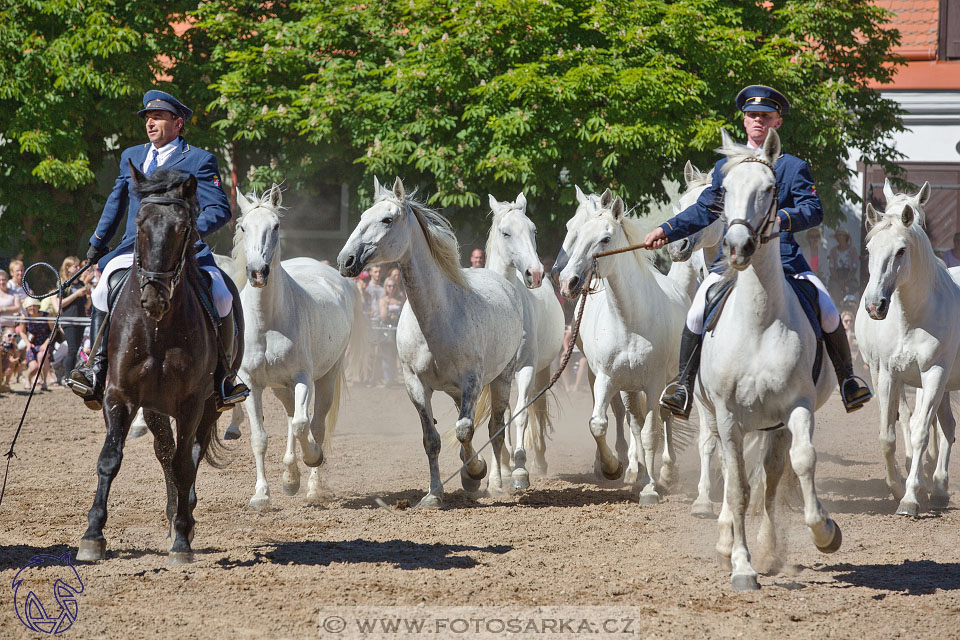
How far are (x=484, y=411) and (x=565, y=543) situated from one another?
2657mm

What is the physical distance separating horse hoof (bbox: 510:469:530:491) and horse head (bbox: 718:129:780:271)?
395 cm

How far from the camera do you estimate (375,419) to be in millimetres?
13711

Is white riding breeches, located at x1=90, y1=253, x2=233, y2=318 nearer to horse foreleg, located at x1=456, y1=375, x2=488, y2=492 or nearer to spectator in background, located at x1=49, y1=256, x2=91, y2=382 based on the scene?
horse foreleg, located at x1=456, y1=375, x2=488, y2=492

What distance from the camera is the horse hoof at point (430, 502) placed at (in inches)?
305

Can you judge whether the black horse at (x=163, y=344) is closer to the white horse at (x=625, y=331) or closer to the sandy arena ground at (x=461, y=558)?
the sandy arena ground at (x=461, y=558)

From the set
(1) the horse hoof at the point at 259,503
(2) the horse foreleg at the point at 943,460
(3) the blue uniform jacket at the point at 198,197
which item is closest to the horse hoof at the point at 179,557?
(3) the blue uniform jacket at the point at 198,197

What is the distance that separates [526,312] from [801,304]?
160 inches

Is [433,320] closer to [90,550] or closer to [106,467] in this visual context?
[106,467]

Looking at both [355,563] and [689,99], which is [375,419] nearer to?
[689,99]

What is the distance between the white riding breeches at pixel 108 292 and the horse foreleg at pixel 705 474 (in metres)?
3.33

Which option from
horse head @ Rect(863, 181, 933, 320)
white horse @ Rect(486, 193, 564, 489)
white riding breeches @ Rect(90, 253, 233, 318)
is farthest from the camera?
white horse @ Rect(486, 193, 564, 489)

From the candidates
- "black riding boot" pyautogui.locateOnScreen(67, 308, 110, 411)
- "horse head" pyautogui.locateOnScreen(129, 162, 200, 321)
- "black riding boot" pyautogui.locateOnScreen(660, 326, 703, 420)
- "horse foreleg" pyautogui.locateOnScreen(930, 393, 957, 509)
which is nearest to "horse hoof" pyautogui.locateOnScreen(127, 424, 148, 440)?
"black riding boot" pyautogui.locateOnScreen(67, 308, 110, 411)

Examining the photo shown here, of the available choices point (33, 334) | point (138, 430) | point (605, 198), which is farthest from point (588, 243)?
point (33, 334)

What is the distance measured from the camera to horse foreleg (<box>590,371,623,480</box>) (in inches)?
316
